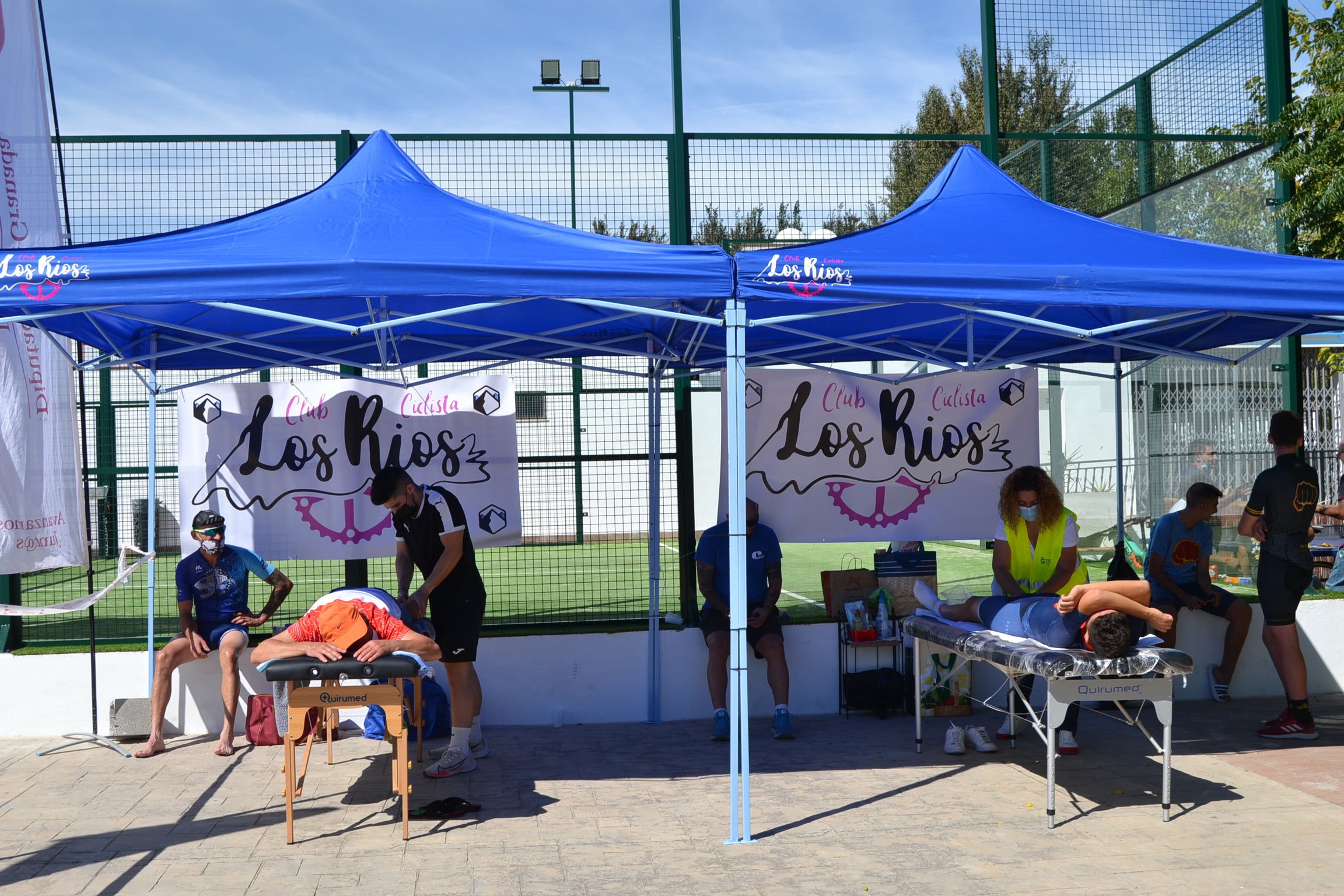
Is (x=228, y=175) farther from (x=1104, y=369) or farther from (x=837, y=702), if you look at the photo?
(x=1104, y=369)

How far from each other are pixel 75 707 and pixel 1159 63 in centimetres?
951

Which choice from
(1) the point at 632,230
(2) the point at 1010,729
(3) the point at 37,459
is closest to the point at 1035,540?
(2) the point at 1010,729

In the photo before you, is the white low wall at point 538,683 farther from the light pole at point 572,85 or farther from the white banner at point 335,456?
the light pole at point 572,85

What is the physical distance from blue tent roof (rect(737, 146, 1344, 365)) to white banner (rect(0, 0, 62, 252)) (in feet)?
14.3

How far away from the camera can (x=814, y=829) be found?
4.98 m

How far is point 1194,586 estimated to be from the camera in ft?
25.0

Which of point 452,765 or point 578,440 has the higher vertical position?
point 578,440

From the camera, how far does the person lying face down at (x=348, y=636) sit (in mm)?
4984

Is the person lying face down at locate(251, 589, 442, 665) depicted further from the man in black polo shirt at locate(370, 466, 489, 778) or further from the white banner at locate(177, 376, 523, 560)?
the white banner at locate(177, 376, 523, 560)

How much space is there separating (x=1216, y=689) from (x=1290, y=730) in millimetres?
1184

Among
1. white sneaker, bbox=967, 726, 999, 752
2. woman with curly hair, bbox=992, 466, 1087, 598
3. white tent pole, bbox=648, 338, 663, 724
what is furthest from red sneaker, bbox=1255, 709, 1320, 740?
white tent pole, bbox=648, 338, 663, 724

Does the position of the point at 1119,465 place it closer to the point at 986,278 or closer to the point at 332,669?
the point at 986,278

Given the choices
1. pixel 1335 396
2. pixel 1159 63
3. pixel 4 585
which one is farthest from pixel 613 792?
pixel 1335 396

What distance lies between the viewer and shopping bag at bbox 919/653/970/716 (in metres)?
7.22
